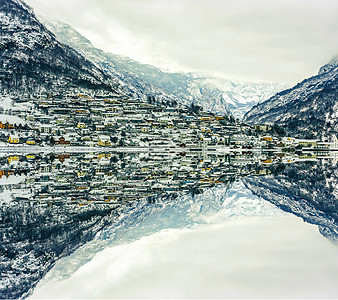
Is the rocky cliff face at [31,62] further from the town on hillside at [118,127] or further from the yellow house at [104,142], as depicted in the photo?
the yellow house at [104,142]

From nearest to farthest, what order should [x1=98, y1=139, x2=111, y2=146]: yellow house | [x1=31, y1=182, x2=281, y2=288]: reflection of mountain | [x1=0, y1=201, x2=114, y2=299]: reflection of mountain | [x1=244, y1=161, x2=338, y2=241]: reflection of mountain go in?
[x1=0, y1=201, x2=114, y2=299]: reflection of mountain
[x1=31, y1=182, x2=281, y2=288]: reflection of mountain
[x1=244, y1=161, x2=338, y2=241]: reflection of mountain
[x1=98, y1=139, x2=111, y2=146]: yellow house

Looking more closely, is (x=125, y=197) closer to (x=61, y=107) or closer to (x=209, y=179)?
(x=209, y=179)

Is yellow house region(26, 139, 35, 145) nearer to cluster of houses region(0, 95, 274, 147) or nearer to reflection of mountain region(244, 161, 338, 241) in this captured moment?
cluster of houses region(0, 95, 274, 147)

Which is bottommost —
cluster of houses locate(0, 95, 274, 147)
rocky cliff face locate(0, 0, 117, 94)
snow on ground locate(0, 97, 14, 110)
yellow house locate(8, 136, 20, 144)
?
yellow house locate(8, 136, 20, 144)

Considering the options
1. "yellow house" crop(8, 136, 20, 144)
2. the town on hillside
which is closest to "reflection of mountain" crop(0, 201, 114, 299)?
"yellow house" crop(8, 136, 20, 144)

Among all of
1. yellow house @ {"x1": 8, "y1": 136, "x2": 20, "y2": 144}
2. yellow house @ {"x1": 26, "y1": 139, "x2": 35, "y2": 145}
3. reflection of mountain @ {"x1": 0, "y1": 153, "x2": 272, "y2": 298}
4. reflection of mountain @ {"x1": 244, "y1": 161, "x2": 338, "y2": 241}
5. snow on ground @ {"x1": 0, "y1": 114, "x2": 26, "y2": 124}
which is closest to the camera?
reflection of mountain @ {"x1": 0, "y1": 153, "x2": 272, "y2": 298}

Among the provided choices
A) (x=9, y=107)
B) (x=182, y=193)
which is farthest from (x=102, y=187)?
(x=9, y=107)

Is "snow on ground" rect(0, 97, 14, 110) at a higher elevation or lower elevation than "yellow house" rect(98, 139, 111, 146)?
higher
